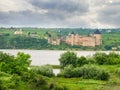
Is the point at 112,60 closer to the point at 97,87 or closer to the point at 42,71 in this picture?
the point at 42,71

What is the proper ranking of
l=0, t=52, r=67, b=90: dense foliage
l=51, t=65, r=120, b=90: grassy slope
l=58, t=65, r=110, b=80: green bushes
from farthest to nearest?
1. l=58, t=65, r=110, b=80: green bushes
2. l=51, t=65, r=120, b=90: grassy slope
3. l=0, t=52, r=67, b=90: dense foliage

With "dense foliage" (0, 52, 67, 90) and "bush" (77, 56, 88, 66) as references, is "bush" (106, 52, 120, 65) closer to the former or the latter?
"bush" (77, 56, 88, 66)

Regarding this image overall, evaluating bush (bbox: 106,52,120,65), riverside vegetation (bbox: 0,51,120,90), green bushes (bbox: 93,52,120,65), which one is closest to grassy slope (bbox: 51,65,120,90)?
riverside vegetation (bbox: 0,51,120,90)

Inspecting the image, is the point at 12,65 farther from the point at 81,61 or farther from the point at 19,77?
the point at 81,61

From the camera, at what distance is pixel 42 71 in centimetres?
7350

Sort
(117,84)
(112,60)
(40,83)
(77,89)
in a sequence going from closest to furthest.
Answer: (40,83), (77,89), (117,84), (112,60)

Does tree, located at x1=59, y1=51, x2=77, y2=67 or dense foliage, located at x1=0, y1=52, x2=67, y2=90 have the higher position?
dense foliage, located at x1=0, y1=52, x2=67, y2=90

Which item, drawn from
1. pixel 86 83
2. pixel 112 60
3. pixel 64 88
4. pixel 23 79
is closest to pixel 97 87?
pixel 86 83

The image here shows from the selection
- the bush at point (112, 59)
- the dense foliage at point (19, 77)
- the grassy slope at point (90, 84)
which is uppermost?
the dense foliage at point (19, 77)

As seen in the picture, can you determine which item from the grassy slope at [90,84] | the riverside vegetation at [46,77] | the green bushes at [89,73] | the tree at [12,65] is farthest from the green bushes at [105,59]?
the tree at [12,65]

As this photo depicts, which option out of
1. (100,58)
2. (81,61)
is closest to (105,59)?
(100,58)

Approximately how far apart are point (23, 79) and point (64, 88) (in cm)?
633

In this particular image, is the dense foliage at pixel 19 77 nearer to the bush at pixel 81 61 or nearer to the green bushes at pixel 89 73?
the green bushes at pixel 89 73

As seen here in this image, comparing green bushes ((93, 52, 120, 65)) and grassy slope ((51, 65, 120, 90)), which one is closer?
grassy slope ((51, 65, 120, 90))
